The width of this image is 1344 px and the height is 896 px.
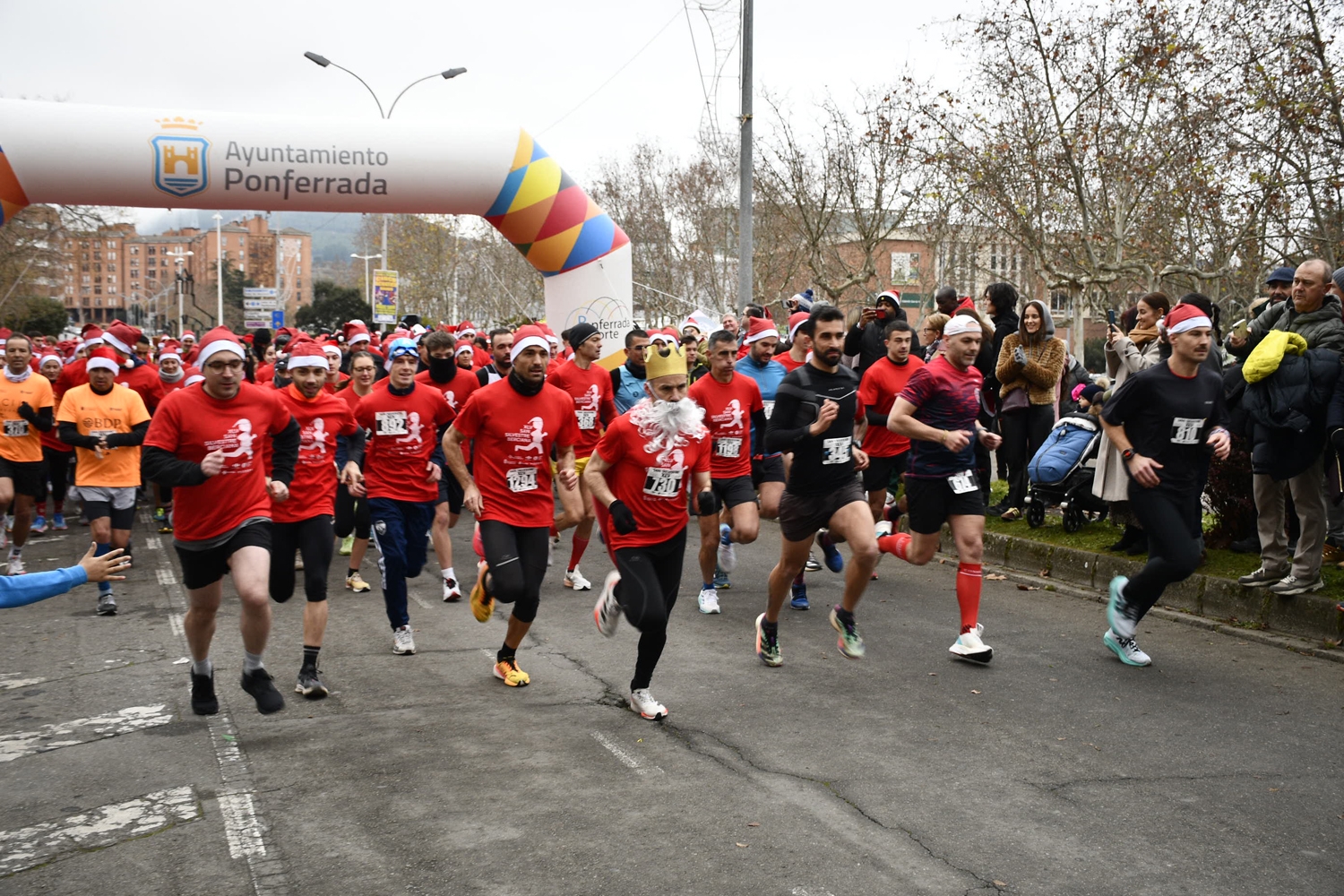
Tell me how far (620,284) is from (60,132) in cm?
727

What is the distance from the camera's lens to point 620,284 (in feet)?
56.9

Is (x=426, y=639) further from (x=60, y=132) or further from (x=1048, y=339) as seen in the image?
(x=60, y=132)

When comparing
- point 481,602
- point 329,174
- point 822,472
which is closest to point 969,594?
point 822,472

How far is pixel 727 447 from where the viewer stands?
8727mm

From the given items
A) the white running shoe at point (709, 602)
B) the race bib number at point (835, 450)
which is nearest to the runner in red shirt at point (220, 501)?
the race bib number at point (835, 450)

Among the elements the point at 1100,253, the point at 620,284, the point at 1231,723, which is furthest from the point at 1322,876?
the point at 1100,253

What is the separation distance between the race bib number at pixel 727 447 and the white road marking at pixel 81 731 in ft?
13.1

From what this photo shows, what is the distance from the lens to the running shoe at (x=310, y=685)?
21.9ft

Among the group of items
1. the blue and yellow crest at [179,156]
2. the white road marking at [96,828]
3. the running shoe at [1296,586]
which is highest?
the blue and yellow crest at [179,156]

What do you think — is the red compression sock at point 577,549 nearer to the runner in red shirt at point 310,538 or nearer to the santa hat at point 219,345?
the runner in red shirt at point 310,538

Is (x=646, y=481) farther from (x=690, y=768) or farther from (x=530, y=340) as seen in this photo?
(x=690, y=768)

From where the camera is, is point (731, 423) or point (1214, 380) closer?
point (1214, 380)

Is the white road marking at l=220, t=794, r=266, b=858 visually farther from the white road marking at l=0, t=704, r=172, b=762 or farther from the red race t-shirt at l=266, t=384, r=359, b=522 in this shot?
the red race t-shirt at l=266, t=384, r=359, b=522

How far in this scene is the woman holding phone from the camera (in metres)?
9.12
